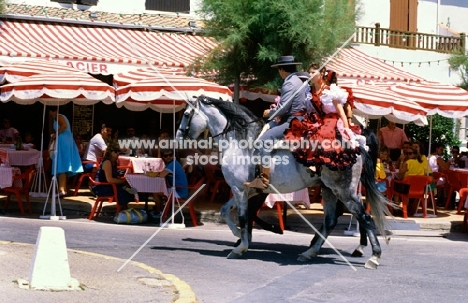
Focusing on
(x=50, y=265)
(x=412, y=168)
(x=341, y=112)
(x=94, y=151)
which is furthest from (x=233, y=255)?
(x=94, y=151)

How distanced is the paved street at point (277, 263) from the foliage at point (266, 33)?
16.5 ft

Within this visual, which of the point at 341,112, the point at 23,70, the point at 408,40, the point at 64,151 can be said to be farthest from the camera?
the point at 408,40

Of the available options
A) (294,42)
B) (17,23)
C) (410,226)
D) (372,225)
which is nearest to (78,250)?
(372,225)

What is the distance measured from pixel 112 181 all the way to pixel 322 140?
19.4 ft

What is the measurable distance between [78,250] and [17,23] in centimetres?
1228

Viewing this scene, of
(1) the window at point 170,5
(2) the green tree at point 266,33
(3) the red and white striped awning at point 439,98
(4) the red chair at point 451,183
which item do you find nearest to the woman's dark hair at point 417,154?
(3) the red and white striped awning at point 439,98

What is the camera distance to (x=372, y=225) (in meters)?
12.5

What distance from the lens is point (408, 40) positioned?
31.8 metres

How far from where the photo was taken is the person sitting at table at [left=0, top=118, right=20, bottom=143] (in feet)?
74.3

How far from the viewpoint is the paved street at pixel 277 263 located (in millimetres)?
10359

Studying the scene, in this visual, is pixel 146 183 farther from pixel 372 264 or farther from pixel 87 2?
pixel 87 2

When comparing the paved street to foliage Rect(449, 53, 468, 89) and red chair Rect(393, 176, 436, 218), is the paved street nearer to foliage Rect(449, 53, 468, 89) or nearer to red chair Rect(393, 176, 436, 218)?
red chair Rect(393, 176, 436, 218)

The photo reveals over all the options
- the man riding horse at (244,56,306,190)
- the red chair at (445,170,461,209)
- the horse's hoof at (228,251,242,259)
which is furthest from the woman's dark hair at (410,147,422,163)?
the horse's hoof at (228,251,242,259)

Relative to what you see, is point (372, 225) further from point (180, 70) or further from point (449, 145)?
point (449, 145)
